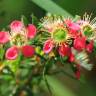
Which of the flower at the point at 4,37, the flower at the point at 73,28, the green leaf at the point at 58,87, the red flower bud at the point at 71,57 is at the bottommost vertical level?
the green leaf at the point at 58,87

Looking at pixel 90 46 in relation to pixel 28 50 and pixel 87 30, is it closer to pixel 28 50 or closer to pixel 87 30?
pixel 87 30

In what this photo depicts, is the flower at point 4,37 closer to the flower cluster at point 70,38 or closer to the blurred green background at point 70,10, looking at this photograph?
the flower cluster at point 70,38

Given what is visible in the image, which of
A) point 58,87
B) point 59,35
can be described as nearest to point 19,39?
point 59,35

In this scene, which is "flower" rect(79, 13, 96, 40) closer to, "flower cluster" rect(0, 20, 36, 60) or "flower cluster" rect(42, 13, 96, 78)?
"flower cluster" rect(42, 13, 96, 78)

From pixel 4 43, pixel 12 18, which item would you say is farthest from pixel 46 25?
pixel 12 18

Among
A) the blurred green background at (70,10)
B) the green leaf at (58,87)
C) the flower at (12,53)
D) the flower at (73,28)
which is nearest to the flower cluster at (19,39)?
the flower at (12,53)

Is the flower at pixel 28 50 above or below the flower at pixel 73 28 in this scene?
below
